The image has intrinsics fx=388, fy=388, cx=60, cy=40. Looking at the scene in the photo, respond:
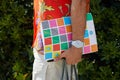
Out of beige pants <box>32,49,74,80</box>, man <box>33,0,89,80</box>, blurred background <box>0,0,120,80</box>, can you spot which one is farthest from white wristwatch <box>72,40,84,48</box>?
blurred background <box>0,0,120,80</box>

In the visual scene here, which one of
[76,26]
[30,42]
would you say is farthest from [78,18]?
[30,42]

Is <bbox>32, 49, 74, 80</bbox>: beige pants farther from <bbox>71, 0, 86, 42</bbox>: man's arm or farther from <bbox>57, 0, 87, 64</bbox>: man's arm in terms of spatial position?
<bbox>71, 0, 86, 42</bbox>: man's arm

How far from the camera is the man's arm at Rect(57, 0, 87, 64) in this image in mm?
2564

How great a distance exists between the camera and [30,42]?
4.34m

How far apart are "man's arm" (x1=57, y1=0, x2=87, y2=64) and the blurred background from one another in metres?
1.22

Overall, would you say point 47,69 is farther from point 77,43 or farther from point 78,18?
point 78,18

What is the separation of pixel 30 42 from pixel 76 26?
1.81 meters

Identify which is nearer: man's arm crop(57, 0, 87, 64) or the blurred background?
man's arm crop(57, 0, 87, 64)

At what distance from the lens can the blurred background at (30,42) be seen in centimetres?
386

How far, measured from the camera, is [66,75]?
2742mm

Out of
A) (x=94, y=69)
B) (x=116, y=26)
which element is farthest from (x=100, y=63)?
(x=116, y=26)

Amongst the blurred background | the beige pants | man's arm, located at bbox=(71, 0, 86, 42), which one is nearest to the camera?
man's arm, located at bbox=(71, 0, 86, 42)

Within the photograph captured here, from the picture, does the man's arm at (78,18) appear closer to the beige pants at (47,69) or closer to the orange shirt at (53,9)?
the orange shirt at (53,9)

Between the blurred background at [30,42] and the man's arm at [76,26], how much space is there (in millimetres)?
1224
